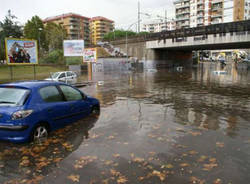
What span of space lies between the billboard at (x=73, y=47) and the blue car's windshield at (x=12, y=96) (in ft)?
93.2

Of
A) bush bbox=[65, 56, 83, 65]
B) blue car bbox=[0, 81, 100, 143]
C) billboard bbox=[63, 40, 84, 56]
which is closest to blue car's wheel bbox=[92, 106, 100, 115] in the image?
blue car bbox=[0, 81, 100, 143]

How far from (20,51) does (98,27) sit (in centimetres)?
12378

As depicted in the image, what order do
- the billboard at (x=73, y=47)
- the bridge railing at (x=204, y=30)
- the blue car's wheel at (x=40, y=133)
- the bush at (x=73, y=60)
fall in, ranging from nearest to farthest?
the blue car's wheel at (x=40, y=133), the billboard at (x=73, y=47), the bridge railing at (x=204, y=30), the bush at (x=73, y=60)

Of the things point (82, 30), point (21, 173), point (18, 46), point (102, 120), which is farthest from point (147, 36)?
point (82, 30)

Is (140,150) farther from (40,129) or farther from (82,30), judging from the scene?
(82,30)

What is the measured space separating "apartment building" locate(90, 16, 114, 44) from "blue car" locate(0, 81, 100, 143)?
136m

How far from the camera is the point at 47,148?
5355 mm

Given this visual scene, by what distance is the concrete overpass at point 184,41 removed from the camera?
3725 cm

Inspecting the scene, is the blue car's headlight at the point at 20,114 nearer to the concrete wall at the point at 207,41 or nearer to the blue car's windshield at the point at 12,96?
the blue car's windshield at the point at 12,96

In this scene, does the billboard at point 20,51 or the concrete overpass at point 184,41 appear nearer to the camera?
the billboard at point 20,51

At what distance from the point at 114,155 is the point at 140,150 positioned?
654 mm

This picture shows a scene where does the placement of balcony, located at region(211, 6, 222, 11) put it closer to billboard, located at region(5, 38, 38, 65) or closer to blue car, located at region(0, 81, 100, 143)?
billboard, located at region(5, 38, 38, 65)

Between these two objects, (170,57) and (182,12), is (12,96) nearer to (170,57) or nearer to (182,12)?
(170,57)

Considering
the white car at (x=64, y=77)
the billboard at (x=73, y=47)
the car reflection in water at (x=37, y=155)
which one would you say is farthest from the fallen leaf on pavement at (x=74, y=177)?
the billboard at (x=73, y=47)
